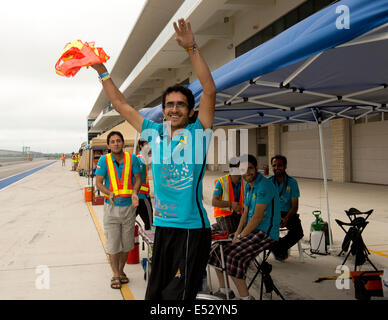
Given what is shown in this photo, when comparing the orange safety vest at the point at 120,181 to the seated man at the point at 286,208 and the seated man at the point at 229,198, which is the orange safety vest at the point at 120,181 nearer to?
the seated man at the point at 229,198

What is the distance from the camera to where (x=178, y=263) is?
2.12 m

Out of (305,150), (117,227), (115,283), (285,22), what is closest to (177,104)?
(117,227)

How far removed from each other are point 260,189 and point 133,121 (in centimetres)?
234

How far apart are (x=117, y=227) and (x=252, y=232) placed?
Result: 71.9 inches

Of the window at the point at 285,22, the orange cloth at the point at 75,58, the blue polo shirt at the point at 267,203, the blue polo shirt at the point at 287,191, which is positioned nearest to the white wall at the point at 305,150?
the window at the point at 285,22

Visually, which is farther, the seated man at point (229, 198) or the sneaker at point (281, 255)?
the sneaker at point (281, 255)

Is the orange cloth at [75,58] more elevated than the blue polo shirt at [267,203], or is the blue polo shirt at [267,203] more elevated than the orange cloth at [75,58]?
the orange cloth at [75,58]

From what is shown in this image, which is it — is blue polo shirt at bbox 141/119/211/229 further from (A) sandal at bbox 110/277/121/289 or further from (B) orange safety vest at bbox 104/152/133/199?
(A) sandal at bbox 110/277/121/289

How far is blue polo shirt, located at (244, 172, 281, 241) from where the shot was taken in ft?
14.0

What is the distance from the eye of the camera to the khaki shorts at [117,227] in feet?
15.9

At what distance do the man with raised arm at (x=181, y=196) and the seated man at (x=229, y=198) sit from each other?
2737 mm

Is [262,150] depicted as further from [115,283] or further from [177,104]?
[177,104]
